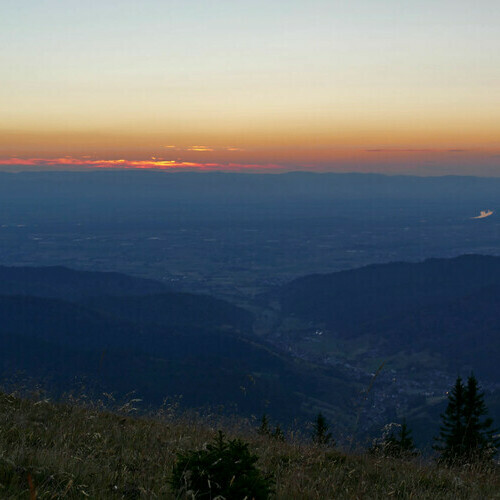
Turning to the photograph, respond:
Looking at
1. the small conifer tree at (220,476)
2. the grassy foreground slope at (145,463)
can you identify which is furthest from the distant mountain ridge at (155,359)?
the small conifer tree at (220,476)

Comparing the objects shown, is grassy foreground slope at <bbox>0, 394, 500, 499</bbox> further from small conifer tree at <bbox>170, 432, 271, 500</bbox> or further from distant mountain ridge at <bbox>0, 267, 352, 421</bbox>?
distant mountain ridge at <bbox>0, 267, 352, 421</bbox>

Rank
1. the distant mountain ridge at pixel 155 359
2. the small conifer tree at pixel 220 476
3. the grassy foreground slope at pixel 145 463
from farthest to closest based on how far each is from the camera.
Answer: the distant mountain ridge at pixel 155 359 < the grassy foreground slope at pixel 145 463 < the small conifer tree at pixel 220 476

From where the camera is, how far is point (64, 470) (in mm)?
4156

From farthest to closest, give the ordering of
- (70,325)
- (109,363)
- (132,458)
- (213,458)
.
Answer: (70,325), (109,363), (132,458), (213,458)

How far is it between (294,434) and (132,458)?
351 centimetres

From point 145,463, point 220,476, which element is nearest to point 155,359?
point 145,463

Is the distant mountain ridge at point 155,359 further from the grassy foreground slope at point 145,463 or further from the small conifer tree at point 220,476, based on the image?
the small conifer tree at point 220,476

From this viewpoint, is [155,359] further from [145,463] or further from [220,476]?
[220,476]

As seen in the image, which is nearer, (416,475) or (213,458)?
(213,458)

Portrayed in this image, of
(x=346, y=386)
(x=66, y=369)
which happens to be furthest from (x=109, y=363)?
(x=346, y=386)

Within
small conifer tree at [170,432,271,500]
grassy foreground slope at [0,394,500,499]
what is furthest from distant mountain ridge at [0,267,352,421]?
small conifer tree at [170,432,271,500]

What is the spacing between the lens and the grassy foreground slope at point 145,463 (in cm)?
406

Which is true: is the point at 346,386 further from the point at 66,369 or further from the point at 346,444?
the point at 346,444

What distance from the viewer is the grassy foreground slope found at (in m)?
4.06
